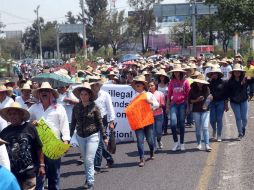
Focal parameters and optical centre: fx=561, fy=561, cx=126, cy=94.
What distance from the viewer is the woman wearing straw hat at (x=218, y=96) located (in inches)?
483

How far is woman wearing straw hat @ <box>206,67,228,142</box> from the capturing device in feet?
40.2

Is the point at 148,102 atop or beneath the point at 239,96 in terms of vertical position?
atop

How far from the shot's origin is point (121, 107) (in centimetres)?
1324

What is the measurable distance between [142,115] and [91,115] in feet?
Result: 6.13

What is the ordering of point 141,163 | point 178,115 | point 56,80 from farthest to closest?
1. point 56,80
2. point 178,115
3. point 141,163

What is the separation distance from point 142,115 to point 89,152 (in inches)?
84.8

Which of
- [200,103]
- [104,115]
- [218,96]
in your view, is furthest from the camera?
[218,96]

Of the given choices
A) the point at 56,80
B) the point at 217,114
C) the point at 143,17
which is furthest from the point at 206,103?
the point at 143,17

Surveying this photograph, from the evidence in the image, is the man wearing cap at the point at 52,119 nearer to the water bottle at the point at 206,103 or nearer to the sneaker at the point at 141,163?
the sneaker at the point at 141,163

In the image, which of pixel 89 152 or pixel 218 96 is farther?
pixel 218 96

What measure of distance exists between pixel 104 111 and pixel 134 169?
1348mm

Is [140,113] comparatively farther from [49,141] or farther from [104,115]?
[49,141]

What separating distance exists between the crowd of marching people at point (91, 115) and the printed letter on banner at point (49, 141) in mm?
135

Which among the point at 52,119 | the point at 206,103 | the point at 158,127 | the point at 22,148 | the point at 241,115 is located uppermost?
the point at 52,119
